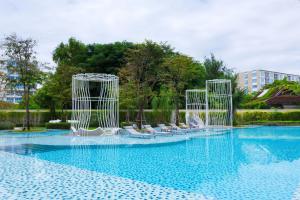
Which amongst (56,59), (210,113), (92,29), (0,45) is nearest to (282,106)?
(210,113)

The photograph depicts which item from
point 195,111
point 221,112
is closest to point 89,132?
point 195,111

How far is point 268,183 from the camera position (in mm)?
6586

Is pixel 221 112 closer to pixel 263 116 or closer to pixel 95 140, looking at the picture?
pixel 263 116

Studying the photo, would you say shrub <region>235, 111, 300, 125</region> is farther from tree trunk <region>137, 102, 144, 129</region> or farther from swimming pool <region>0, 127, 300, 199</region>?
swimming pool <region>0, 127, 300, 199</region>

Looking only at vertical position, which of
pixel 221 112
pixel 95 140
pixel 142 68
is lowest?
pixel 95 140

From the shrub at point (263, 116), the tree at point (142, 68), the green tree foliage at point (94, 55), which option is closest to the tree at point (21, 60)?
the tree at point (142, 68)

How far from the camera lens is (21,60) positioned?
72.8 ft

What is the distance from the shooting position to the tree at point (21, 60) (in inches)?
863

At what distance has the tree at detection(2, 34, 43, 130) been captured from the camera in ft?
71.9

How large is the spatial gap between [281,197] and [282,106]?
1347 inches

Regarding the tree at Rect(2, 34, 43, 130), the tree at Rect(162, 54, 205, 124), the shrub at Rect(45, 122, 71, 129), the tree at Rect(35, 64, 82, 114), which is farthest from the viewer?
the tree at Rect(35, 64, 82, 114)

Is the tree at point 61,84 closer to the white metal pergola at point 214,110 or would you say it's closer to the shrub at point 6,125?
the shrub at point 6,125

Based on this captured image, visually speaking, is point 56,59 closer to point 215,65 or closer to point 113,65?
point 113,65

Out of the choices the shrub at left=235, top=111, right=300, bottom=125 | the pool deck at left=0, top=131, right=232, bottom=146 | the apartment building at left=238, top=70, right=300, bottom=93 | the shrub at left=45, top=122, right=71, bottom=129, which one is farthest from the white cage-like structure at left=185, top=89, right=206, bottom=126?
the apartment building at left=238, top=70, right=300, bottom=93
